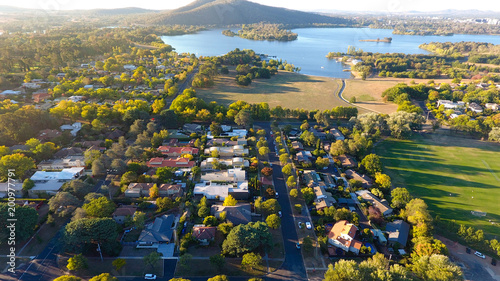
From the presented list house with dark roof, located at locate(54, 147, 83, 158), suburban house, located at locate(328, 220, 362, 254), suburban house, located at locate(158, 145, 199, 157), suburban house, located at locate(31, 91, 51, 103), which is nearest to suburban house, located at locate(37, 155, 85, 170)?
house with dark roof, located at locate(54, 147, 83, 158)

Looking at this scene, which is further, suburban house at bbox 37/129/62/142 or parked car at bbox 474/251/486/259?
suburban house at bbox 37/129/62/142

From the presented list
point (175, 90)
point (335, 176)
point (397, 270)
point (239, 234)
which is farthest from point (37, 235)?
point (175, 90)

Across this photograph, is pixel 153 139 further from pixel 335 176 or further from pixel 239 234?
Result: pixel 335 176

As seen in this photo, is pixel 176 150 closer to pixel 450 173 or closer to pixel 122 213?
pixel 122 213

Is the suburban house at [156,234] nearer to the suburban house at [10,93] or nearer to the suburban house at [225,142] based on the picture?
the suburban house at [225,142]

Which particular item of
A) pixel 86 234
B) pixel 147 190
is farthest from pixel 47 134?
pixel 86 234

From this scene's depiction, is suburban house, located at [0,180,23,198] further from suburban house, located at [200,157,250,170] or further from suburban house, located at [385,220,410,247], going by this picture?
suburban house, located at [385,220,410,247]
